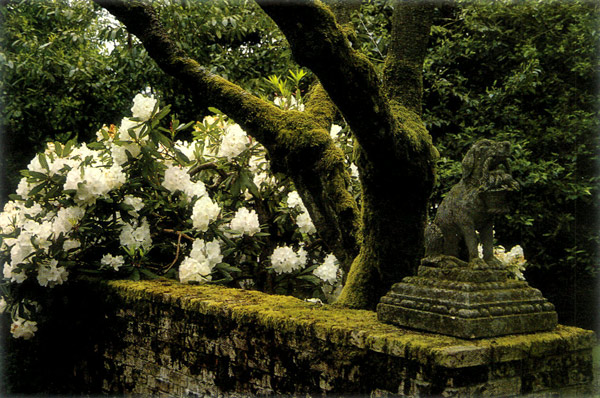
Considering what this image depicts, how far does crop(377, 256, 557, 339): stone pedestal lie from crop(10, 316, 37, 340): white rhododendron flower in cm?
360

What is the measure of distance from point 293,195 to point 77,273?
79.7 inches

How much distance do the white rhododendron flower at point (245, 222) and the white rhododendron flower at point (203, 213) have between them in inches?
12.2

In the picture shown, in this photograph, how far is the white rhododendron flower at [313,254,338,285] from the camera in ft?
18.2

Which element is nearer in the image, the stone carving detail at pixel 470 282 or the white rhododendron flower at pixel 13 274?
the stone carving detail at pixel 470 282

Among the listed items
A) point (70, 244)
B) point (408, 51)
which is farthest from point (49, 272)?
point (408, 51)

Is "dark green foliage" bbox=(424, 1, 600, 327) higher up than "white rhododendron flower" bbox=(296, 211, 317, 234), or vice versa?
"dark green foliage" bbox=(424, 1, 600, 327)

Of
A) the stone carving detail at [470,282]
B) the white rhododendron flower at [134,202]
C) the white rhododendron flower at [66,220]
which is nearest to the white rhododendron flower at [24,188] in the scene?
the white rhododendron flower at [66,220]

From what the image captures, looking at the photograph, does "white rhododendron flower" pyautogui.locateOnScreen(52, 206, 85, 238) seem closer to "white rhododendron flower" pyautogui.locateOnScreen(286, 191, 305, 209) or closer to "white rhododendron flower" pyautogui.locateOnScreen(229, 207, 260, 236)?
"white rhododendron flower" pyautogui.locateOnScreen(229, 207, 260, 236)

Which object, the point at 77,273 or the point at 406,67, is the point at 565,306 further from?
the point at 77,273

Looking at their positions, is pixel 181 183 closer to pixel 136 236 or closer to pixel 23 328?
pixel 136 236

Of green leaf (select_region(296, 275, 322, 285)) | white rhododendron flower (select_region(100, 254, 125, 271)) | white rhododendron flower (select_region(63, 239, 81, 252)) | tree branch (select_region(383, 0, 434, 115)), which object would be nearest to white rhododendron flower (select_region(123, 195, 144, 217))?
white rhododendron flower (select_region(100, 254, 125, 271))

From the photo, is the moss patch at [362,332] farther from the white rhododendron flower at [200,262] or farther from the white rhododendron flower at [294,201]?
the white rhododendron flower at [294,201]

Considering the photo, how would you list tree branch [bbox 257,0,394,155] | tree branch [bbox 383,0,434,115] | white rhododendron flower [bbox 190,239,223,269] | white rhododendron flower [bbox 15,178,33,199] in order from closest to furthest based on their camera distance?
tree branch [bbox 257,0,394,155], tree branch [bbox 383,0,434,115], white rhododendron flower [bbox 190,239,223,269], white rhododendron flower [bbox 15,178,33,199]

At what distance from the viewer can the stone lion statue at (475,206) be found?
3.12 meters
